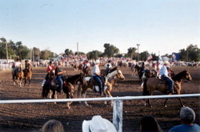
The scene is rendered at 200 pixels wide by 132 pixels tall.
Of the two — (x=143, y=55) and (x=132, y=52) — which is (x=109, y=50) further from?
(x=143, y=55)

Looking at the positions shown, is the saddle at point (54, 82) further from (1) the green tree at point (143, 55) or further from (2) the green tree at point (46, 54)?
(2) the green tree at point (46, 54)

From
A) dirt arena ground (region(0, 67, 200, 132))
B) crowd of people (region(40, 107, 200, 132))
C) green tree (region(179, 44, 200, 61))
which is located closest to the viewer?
crowd of people (region(40, 107, 200, 132))

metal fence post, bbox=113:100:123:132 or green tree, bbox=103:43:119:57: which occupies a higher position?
green tree, bbox=103:43:119:57

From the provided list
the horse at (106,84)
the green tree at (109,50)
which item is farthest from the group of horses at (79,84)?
the green tree at (109,50)

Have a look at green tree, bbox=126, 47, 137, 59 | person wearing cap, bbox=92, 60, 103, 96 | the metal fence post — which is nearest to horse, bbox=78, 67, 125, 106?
person wearing cap, bbox=92, 60, 103, 96

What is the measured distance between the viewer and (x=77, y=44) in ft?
143

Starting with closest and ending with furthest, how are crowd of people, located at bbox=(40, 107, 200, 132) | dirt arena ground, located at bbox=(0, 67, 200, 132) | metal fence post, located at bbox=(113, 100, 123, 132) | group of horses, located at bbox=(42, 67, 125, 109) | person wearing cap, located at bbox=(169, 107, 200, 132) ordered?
1. crowd of people, located at bbox=(40, 107, 200, 132)
2. person wearing cap, located at bbox=(169, 107, 200, 132)
3. metal fence post, located at bbox=(113, 100, 123, 132)
4. dirt arena ground, located at bbox=(0, 67, 200, 132)
5. group of horses, located at bbox=(42, 67, 125, 109)

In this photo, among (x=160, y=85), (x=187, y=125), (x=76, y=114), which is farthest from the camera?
(x=160, y=85)

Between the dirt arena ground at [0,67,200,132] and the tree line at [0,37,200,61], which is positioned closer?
the dirt arena ground at [0,67,200,132]

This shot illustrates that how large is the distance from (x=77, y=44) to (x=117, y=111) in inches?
1651

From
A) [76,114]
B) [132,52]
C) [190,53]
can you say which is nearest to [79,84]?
[76,114]

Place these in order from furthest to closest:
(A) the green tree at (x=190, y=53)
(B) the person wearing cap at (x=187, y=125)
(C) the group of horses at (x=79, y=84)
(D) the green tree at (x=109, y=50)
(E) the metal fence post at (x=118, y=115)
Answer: (D) the green tree at (x=109, y=50)
(A) the green tree at (x=190, y=53)
(C) the group of horses at (x=79, y=84)
(E) the metal fence post at (x=118, y=115)
(B) the person wearing cap at (x=187, y=125)

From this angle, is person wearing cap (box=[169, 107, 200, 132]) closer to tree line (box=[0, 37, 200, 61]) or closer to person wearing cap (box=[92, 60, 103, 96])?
person wearing cap (box=[92, 60, 103, 96])

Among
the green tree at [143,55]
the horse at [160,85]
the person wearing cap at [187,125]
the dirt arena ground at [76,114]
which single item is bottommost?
the dirt arena ground at [76,114]
